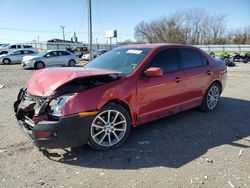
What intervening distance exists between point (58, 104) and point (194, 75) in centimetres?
309

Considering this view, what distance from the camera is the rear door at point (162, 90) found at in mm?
4273

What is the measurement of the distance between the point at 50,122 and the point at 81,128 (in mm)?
424

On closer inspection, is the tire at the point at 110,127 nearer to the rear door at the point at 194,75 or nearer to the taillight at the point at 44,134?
the taillight at the point at 44,134

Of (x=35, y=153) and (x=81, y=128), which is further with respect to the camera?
(x=35, y=153)

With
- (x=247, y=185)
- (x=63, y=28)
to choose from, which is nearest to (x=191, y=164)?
(x=247, y=185)

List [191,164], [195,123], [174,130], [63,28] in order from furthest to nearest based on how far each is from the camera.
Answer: [63,28] < [195,123] < [174,130] < [191,164]

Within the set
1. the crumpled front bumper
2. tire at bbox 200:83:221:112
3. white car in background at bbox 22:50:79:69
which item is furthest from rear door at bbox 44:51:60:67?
the crumpled front bumper

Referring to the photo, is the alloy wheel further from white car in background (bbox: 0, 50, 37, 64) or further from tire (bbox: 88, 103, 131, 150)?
white car in background (bbox: 0, 50, 37, 64)

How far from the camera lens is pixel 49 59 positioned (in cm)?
1950

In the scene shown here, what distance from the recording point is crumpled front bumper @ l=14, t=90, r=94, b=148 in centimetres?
332

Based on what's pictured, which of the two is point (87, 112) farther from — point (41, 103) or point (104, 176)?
point (104, 176)

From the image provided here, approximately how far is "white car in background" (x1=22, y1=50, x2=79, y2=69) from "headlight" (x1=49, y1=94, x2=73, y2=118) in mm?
16033

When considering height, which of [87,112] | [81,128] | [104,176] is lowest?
[104,176]

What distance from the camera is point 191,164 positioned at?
347 centimetres
